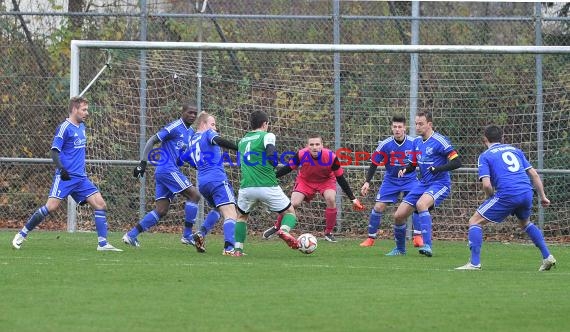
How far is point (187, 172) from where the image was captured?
1830 centimetres

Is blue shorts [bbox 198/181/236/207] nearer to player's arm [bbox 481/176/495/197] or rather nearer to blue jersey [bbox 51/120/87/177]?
blue jersey [bbox 51/120/87/177]

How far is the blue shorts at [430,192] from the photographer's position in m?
14.1

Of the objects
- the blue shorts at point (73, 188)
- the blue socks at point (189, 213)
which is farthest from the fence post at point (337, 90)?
the blue shorts at point (73, 188)

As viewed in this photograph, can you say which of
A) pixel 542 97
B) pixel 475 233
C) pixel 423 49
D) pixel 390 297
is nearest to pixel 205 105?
pixel 423 49

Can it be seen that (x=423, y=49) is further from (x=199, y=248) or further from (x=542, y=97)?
(x=199, y=248)

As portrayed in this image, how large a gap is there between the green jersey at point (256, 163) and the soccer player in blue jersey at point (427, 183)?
206cm

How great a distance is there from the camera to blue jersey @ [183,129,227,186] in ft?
43.5

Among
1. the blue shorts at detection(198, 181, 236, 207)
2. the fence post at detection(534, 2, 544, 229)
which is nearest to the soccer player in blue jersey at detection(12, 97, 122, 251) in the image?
the blue shorts at detection(198, 181, 236, 207)

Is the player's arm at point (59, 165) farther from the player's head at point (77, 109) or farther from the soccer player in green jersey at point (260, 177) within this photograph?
the soccer player in green jersey at point (260, 177)

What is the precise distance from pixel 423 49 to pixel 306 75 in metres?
2.55

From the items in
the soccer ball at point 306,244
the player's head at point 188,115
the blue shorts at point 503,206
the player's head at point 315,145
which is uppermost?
the player's head at point 188,115

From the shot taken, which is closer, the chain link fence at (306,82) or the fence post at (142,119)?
the chain link fence at (306,82)

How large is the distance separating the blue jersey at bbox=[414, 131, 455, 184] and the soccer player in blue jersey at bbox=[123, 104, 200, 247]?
304 centimetres

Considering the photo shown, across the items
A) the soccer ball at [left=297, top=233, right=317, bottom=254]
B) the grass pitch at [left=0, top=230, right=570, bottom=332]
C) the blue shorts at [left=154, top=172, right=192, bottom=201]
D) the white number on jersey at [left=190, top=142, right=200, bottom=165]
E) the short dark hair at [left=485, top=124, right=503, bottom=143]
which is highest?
the short dark hair at [left=485, top=124, right=503, bottom=143]
